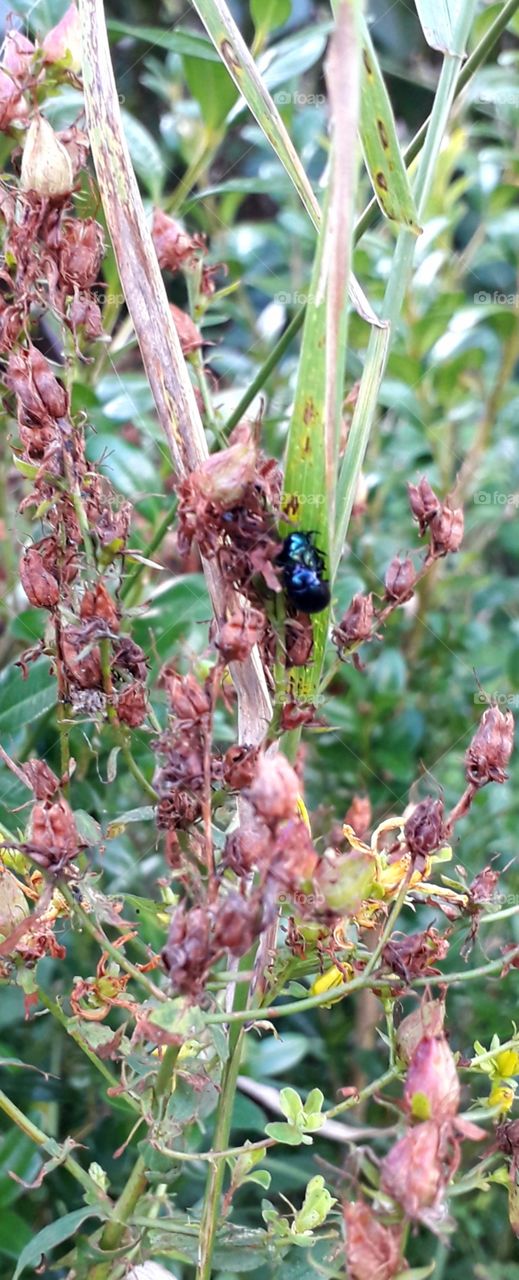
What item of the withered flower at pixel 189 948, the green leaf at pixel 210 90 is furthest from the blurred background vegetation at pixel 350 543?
the withered flower at pixel 189 948

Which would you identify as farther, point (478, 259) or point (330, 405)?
point (478, 259)

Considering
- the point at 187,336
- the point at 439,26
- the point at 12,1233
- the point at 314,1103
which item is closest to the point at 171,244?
the point at 187,336

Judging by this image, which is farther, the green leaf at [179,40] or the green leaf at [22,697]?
the green leaf at [179,40]

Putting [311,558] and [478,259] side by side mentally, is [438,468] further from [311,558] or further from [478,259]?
[311,558]

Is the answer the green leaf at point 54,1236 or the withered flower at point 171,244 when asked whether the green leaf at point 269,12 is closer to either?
the withered flower at point 171,244

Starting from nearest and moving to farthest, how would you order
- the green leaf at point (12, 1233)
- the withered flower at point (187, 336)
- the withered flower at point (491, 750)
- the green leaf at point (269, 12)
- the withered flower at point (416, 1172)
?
the withered flower at point (416, 1172) → the withered flower at point (491, 750) → the withered flower at point (187, 336) → the green leaf at point (12, 1233) → the green leaf at point (269, 12)

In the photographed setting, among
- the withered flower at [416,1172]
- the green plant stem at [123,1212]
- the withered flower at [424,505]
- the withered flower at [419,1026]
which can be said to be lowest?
the green plant stem at [123,1212]

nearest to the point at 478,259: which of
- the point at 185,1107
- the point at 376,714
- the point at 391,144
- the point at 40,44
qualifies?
the point at 376,714
